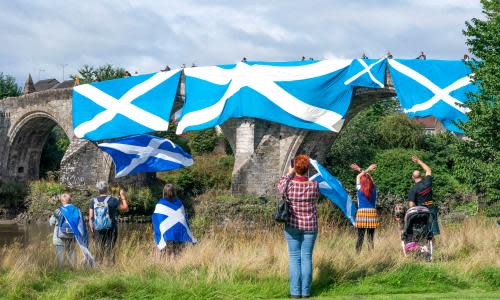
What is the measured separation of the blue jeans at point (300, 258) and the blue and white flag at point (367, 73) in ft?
39.9

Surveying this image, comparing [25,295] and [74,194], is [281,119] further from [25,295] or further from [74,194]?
[25,295]

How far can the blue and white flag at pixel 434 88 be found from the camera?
1600cm

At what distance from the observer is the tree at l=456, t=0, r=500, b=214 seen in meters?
9.09

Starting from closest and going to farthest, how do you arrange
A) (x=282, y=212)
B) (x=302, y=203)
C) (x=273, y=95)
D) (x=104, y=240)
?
(x=282, y=212) < (x=302, y=203) < (x=104, y=240) < (x=273, y=95)

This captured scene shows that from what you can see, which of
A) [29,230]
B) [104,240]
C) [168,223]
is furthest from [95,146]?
[168,223]

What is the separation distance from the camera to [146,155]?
13.5m

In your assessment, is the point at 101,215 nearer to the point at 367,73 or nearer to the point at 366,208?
the point at 366,208

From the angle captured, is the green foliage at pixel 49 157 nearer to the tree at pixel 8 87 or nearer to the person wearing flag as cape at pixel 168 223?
the tree at pixel 8 87

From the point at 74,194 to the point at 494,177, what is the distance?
50.7 ft

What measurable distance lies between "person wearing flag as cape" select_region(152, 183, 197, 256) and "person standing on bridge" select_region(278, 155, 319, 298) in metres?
2.19

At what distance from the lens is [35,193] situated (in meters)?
22.8

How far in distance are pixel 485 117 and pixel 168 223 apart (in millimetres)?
4282

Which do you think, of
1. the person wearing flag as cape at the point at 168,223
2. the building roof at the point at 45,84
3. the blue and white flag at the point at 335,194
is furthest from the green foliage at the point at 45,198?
the building roof at the point at 45,84

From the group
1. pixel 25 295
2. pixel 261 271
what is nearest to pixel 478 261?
pixel 261 271
